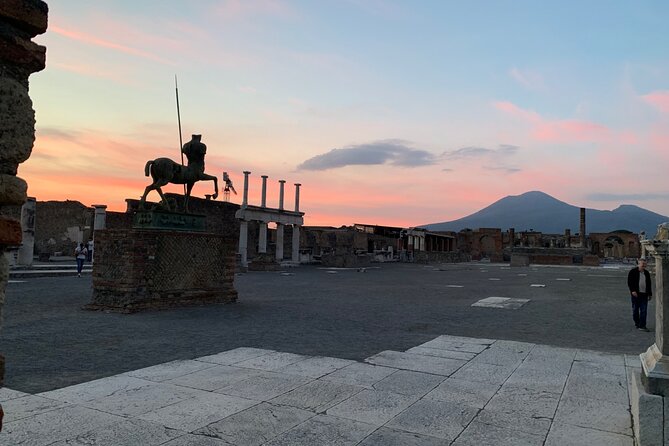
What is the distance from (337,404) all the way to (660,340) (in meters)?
2.56

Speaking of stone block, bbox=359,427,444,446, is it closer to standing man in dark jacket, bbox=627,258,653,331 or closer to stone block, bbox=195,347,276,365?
stone block, bbox=195,347,276,365

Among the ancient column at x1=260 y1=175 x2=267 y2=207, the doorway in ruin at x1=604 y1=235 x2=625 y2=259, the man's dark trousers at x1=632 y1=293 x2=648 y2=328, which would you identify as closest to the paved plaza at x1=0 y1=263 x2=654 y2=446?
the man's dark trousers at x1=632 y1=293 x2=648 y2=328

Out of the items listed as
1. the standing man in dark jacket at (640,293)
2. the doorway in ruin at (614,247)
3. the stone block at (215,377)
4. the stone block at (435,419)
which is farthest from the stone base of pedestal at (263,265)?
the doorway in ruin at (614,247)

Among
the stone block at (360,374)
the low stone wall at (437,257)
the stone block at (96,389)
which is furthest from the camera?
the low stone wall at (437,257)

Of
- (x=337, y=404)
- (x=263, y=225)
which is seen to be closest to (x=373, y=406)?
(x=337, y=404)

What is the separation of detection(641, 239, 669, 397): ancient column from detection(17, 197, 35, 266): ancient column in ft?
77.8

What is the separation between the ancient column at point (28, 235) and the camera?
20.7 m

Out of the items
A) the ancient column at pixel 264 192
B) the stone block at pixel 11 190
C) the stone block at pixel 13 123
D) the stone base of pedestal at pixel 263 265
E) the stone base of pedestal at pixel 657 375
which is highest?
the ancient column at pixel 264 192

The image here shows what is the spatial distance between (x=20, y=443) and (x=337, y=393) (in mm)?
2461

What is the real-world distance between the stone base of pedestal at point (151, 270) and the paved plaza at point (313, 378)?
556mm

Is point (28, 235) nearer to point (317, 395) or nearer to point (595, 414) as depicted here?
point (317, 395)

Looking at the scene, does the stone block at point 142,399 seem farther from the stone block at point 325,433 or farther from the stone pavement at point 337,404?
the stone block at point 325,433

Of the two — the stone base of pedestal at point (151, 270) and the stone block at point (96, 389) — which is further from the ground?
the stone base of pedestal at point (151, 270)

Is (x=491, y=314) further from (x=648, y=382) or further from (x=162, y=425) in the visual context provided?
(x=162, y=425)
